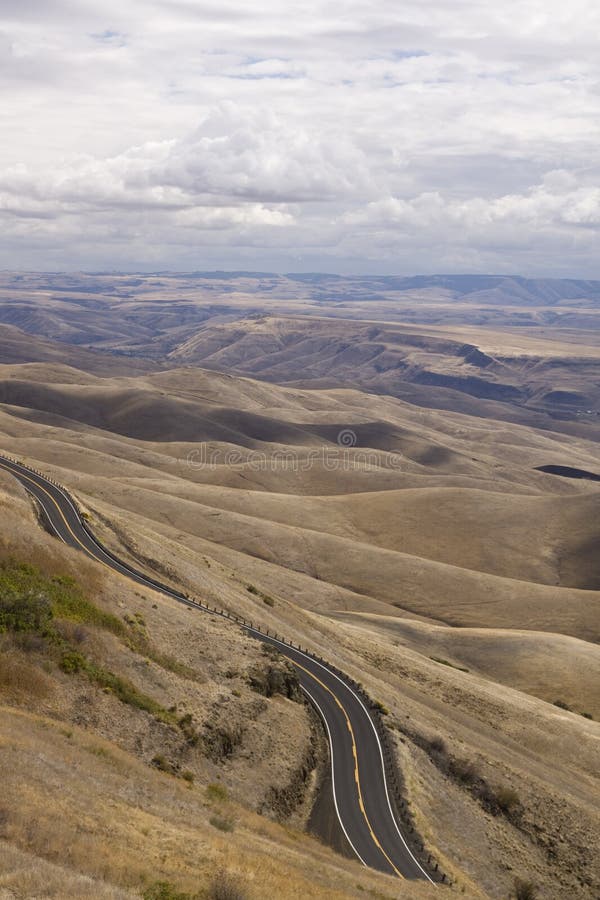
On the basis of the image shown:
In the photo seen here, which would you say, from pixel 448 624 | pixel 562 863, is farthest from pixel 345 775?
pixel 448 624

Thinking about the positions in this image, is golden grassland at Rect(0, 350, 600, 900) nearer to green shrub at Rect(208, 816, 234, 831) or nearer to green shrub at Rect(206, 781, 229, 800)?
green shrub at Rect(206, 781, 229, 800)

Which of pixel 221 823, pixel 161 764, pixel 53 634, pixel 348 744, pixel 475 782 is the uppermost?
pixel 53 634

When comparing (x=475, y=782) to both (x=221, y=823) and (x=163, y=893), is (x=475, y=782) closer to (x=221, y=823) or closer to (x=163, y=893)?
(x=221, y=823)

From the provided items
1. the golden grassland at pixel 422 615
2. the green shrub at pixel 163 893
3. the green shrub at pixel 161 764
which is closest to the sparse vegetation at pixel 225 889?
the green shrub at pixel 163 893

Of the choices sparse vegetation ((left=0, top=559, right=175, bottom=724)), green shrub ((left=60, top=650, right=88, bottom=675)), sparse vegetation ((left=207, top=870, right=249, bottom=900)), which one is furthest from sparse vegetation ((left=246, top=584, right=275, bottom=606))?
sparse vegetation ((left=207, top=870, right=249, bottom=900))

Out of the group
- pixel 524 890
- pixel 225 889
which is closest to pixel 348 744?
pixel 524 890

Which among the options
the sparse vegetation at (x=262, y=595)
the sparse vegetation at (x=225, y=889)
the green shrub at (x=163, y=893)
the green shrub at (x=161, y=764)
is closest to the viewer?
the green shrub at (x=163, y=893)

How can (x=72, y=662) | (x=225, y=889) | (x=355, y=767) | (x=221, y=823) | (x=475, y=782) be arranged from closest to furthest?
(x=225, y=889) → (x=221, y=823) → (x=72, y=662) → (x=355, y=767) → (x=475, y=782)

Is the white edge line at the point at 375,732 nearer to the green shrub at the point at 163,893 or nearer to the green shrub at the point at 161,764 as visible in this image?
the green shrub at the point at 161,764
